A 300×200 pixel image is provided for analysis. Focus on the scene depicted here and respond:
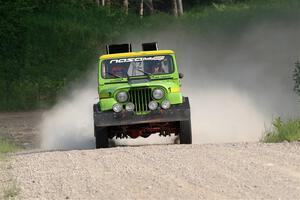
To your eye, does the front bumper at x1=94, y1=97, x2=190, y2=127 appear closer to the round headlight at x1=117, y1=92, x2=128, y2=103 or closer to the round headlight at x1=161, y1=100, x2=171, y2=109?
the round headlight at x1=161, y1=100, x2=171, y2=109

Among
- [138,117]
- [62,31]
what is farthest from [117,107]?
[62,31]

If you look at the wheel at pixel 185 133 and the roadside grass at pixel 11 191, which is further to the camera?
the wheel at pixel 185 133

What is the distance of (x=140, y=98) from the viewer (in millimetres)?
17953

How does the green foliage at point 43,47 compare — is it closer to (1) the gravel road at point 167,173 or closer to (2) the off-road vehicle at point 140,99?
(2) the off-road vehicle at point 140,99

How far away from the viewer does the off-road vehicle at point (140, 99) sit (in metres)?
17.7

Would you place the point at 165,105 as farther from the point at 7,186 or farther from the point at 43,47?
the point at 43,47

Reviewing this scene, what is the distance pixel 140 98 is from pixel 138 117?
0.44 metres

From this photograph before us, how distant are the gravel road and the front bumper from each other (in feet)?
4.65

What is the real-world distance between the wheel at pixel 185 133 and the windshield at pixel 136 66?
1.76m

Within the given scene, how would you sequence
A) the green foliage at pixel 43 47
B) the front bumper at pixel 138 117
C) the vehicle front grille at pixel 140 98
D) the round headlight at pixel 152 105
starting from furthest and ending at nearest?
the green foliage at pixel 43 47
the vehicle front grille at pixel 140 98
the round headlight at pixel 152 105
the front bumper at pixel 138 117

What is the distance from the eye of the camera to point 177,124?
1822 cm

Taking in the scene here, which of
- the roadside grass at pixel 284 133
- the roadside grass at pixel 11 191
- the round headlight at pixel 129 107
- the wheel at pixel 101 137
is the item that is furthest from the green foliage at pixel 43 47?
the roadside grass at pixel 11 191

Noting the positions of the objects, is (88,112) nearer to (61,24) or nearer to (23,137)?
(23,137)

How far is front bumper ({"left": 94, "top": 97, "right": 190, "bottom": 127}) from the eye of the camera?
17.6m
